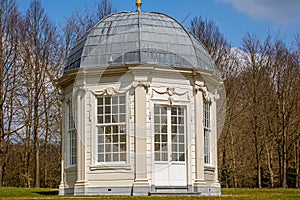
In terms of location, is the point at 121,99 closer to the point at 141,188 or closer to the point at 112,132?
the point at 112,132

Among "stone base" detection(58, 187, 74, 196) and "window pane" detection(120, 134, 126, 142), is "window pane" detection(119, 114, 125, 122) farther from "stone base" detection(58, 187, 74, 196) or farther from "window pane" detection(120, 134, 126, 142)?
"stone base" detection(58, 187, 74, 196)

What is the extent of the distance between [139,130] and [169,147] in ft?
4.12

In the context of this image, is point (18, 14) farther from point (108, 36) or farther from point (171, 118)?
point (171, 118)

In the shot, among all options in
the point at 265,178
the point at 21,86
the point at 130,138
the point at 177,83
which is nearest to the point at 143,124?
the point at 130,138

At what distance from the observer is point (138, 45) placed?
19.1m

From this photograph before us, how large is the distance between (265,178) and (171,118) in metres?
25.2

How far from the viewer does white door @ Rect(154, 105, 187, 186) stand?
61.6 ft

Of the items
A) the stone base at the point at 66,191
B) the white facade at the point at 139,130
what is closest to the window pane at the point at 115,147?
the white facade at the point at 139,130

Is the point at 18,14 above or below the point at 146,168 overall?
above

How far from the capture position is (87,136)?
62.6 feet

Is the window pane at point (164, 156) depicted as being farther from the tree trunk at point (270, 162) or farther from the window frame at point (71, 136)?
the tree trunk at point (270, 162)

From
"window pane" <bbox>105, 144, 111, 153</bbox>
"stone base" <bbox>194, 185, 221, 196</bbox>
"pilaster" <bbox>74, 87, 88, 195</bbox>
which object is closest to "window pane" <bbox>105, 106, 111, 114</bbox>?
"pilaster" <bbox>74, 87, 88, 195</bbox>

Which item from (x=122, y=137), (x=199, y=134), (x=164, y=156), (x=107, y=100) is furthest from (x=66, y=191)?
(x=199, y=134)

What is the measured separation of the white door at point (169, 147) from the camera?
18.8 m
